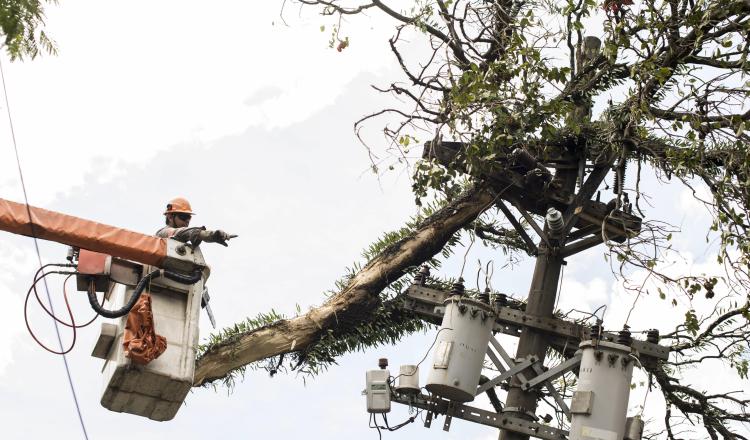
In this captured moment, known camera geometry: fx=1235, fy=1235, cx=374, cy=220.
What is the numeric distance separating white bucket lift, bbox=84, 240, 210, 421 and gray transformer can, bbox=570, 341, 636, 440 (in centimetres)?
295

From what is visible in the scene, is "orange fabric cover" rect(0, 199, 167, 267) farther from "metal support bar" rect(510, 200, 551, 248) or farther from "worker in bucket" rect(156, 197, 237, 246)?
"metal support bar" rect(510, 200, 551, 248)

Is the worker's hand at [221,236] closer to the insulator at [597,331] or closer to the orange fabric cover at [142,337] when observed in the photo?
the orange fabric cover at [142,337]

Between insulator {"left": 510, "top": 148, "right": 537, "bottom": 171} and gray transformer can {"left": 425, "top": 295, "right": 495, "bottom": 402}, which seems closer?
gray transformer can {"left": 425, "top": 295, "right": 495, "bottom": 402}

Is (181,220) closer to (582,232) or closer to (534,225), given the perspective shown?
(534,225)

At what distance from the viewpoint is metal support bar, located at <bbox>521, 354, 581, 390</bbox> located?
9.77m

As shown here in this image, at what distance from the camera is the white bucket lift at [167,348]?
27.0 ft

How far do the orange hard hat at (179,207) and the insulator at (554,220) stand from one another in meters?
3.02

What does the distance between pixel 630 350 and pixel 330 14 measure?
4.61m

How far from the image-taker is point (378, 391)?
32.6 ft

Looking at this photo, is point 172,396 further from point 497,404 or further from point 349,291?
point 349,291

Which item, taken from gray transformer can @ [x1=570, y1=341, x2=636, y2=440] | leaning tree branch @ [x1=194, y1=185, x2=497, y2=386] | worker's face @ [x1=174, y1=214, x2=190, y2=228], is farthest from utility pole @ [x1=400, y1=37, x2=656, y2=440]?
worker's face @ [x1=174, y1=214, x2=190, y2=228]

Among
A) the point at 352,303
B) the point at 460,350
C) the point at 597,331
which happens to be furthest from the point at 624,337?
the point at 352,303

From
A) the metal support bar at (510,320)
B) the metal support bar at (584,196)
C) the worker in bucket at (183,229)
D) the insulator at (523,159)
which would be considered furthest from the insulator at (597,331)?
the worker in bucket at (183,229)

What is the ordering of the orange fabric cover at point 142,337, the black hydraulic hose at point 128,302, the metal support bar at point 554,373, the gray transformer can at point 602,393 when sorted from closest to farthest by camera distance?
the orange fabric cover at point 142,337, the black hydraulic hose at point 128,302, the gray transformer can at point 602,393, the metal support bar at point 554,373
